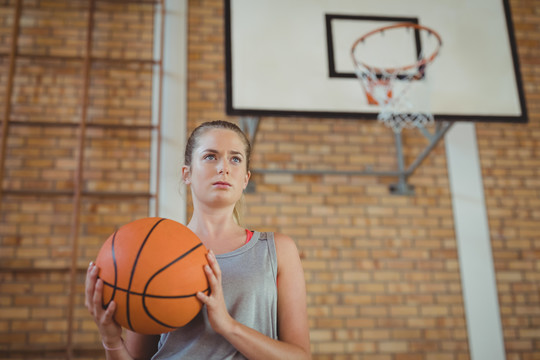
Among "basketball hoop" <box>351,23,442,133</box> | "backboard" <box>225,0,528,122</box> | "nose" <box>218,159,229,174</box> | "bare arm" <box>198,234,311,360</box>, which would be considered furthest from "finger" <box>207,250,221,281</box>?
"basketball hoop" <box>351,23,442,133</box>

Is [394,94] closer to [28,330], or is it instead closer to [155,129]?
[155,129]

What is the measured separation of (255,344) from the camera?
1.09 meters

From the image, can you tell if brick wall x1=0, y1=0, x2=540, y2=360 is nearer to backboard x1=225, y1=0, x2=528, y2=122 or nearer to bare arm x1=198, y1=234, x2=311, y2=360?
backboard x1=225, y1=0, x2=528, y2=122

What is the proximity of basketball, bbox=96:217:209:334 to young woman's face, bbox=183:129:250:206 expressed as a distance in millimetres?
175

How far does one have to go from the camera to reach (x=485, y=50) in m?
2.97

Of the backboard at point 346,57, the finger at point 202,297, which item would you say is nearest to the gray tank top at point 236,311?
the finger at point 202,297

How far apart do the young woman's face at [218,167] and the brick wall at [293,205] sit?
2348 millimetres

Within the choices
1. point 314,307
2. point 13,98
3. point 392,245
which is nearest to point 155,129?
point 13,98

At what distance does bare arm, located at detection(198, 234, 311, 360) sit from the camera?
3.50 ft

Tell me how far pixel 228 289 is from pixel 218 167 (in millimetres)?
313

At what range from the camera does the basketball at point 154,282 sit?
1.07 metres

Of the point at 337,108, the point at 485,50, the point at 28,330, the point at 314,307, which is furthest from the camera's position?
the point at 314,307

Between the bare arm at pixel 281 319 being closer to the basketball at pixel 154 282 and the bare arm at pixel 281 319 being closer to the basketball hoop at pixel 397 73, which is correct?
the basketball at pixel 154 282

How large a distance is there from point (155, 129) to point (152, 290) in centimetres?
275
